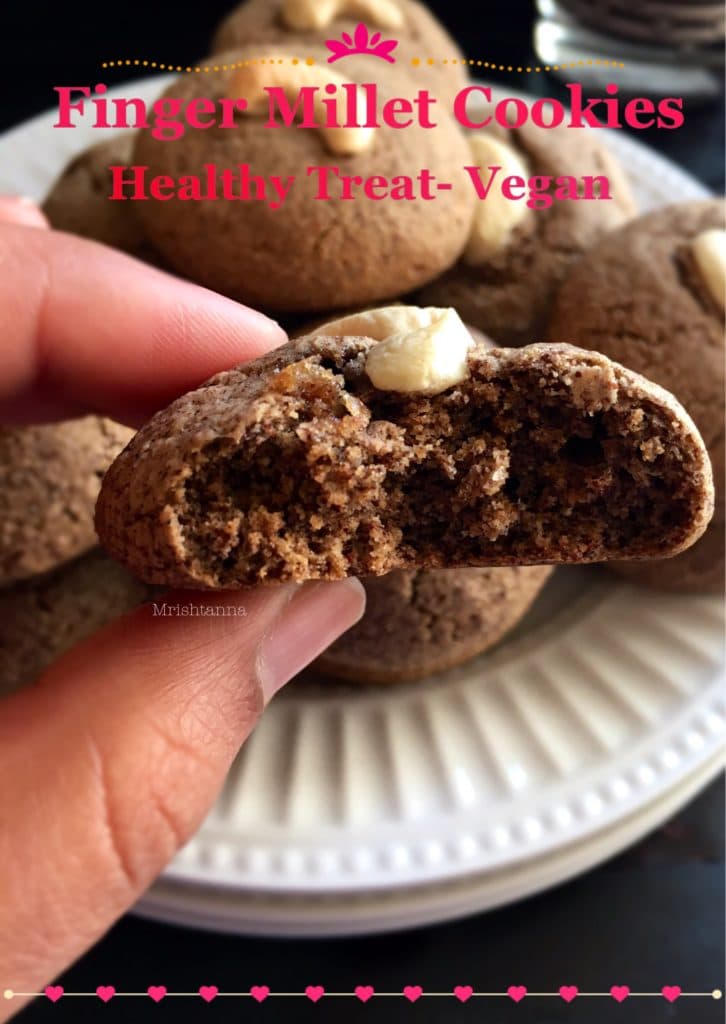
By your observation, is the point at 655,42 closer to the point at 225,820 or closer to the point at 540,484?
the point at 540,484

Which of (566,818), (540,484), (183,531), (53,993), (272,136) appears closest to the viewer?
(183,531)

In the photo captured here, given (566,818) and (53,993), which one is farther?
(566,818)

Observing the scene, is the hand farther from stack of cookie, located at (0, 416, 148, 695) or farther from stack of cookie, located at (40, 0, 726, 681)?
stack of cookie, located at (0, 416, 148, 695)

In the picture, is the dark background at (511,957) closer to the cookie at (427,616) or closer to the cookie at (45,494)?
the cookie at (427,616)

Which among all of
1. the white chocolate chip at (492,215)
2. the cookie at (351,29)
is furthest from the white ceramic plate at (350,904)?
the cookie at (351,29)

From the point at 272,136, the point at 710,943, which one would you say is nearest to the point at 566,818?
the point at 710,943

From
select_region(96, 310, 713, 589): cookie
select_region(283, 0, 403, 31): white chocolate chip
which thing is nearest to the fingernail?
select_region(96, 310, 713, 589): cookie

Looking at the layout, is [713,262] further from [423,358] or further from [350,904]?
[350,904]

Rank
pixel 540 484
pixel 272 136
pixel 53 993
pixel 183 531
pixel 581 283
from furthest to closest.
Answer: pixel 581 283 < pixel 272 136 < pixel 53 993 < pixel 540 484 < pixel 183 531
